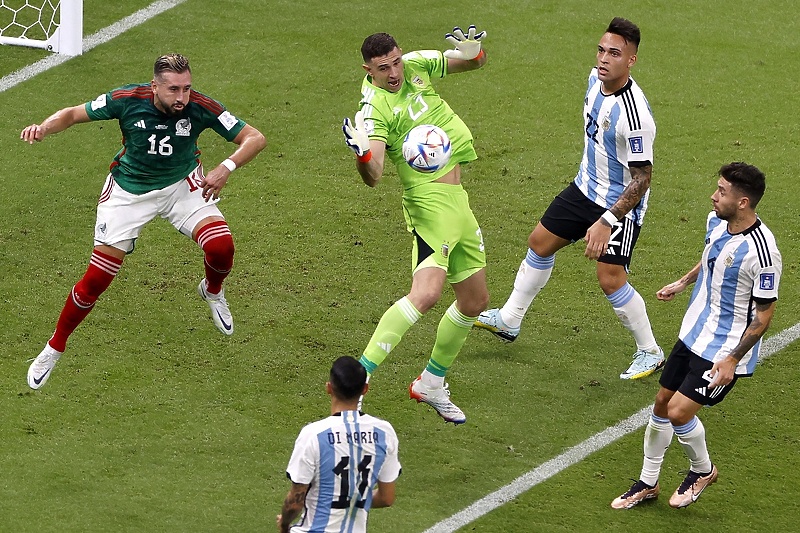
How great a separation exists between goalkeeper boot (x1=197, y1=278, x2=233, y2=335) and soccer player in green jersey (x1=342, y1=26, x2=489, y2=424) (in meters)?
1.36

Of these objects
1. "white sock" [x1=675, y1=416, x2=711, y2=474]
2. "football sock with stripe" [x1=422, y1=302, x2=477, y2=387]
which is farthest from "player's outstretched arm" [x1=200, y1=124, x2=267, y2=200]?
"white sock" [x1=675, y1=416, x2=711, y2=474]

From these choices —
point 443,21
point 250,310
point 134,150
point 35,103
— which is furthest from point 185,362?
point 443,21

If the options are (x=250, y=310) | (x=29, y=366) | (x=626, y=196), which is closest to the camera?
(x=626, y=196)

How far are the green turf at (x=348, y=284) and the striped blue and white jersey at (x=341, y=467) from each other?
5.13 ft

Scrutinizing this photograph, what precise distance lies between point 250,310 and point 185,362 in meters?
0.83

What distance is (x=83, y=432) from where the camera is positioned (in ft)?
26.1

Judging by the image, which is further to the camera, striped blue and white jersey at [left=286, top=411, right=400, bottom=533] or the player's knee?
the player's knee

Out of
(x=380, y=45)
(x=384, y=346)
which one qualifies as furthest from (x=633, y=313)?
(x=380, y=45)

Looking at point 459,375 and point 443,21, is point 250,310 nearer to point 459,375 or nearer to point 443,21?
point 459,375

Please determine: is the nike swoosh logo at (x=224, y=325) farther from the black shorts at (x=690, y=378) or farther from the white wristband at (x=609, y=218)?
the black shorts at (x=690, y=378)

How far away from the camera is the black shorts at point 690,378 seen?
6.93 m

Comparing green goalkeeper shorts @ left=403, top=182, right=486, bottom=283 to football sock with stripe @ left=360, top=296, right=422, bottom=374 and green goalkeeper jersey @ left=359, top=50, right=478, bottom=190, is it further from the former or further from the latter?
football sock with stripe @ left=360, top=296, right=422, bottom=374

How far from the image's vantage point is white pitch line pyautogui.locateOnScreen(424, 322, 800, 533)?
24.0ft

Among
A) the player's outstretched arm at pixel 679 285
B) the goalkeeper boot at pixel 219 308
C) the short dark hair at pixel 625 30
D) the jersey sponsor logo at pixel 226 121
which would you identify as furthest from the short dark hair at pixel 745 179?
the goalkeeper boot at pixel 219 308
